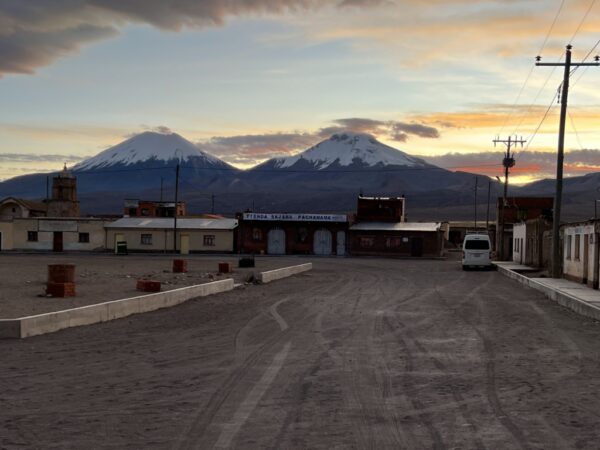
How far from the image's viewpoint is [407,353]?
13266mm

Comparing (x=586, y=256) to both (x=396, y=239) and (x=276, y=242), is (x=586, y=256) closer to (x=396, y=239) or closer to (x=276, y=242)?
(x=396, y=239)

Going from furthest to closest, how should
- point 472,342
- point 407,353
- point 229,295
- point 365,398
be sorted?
point 229,295 → point 472,342 → point 407,353 → point 365,398

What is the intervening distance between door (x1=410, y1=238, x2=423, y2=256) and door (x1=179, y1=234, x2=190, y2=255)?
959 inches

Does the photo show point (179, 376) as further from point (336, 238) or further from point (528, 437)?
point (336, 238)

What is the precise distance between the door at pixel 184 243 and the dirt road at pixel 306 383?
5994 cm

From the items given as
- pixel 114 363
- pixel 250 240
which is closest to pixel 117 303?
pixel 114 363

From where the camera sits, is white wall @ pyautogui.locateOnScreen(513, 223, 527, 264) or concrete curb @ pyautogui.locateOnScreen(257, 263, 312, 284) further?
white wall @ pyautogui.locateOnScreen(513, 223, 527, 264)

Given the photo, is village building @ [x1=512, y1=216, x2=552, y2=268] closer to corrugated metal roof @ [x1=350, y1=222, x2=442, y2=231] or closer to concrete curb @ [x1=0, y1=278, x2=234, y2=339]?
corrugated metal roof @ [x1=350, y1=222, x2=442, y2=231]

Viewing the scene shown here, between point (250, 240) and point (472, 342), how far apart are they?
63916 mm

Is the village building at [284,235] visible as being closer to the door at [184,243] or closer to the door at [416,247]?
the door at [184,243]

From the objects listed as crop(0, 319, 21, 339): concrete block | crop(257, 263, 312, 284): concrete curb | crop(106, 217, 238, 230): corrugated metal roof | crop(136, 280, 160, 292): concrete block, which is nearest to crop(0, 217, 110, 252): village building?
crop(106, 217, 238, 230): corrugated metal roof

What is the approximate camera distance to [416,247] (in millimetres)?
Result: 75562

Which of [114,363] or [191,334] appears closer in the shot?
[114,363]

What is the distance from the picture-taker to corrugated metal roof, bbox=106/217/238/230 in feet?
261
